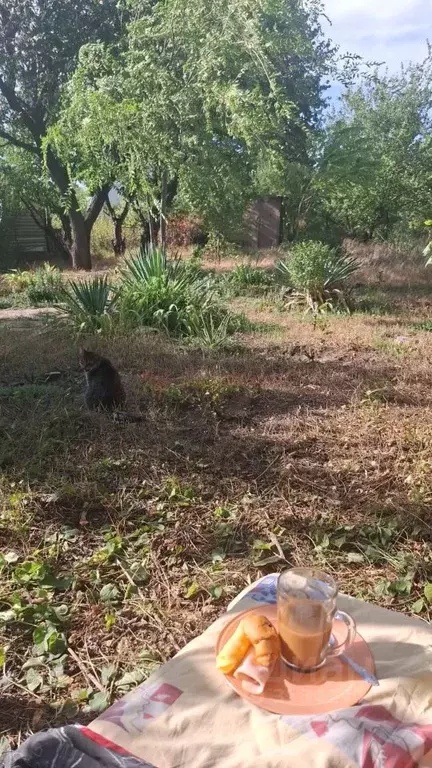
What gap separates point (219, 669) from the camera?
1.34m

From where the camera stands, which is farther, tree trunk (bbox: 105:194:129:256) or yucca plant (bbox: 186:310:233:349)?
tree trunk (bbox: 105:194:129:256)

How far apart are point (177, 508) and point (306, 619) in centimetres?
149

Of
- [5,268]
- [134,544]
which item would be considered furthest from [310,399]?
[5,268]

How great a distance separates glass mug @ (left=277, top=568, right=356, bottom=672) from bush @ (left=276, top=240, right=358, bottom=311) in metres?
7.07

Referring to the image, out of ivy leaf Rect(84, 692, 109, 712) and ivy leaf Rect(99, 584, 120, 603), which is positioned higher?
ivy leaf Rect(99, 584, 120, 603)

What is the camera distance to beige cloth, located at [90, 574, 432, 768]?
1.15m

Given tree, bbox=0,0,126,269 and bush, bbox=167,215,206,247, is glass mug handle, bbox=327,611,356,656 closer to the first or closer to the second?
tree, bbox=0,0,126,269

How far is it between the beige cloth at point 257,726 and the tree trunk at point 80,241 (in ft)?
49.4

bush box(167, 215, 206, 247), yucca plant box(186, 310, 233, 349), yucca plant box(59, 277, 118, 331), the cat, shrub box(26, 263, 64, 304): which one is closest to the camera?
the cat

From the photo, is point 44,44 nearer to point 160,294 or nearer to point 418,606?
point 160,294

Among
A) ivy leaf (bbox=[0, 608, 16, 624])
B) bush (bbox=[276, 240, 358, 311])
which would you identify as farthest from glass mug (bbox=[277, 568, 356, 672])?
bush (bbox=[276, 240, 358, 311])

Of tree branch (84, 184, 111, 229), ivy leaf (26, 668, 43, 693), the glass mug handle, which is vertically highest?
tree branch (84, 184, 111, 229)

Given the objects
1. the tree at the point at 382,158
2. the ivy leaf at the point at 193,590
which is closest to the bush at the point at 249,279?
the tree at the point at 382,158

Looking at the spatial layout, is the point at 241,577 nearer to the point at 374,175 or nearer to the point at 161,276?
the point at 161,276
